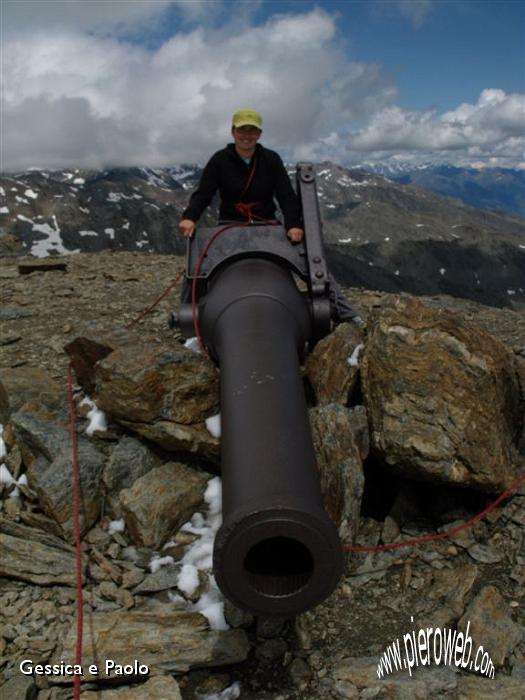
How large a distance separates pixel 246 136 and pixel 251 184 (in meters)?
0.85

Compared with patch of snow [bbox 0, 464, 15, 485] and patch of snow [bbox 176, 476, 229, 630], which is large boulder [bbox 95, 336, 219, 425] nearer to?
patch of snow [bbox 176, 476, 229, 630]

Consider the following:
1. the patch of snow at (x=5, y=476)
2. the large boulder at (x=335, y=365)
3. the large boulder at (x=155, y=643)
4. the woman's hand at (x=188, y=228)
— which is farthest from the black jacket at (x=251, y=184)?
the large boulder at (x=155, y=643)

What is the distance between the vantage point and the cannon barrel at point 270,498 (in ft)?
10.6

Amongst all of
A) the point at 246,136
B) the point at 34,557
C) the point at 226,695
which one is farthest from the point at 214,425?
the point at 246,136

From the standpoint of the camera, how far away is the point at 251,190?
8.65 meters

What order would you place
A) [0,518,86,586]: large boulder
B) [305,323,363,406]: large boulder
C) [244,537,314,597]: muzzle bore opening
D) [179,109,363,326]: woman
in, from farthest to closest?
[179,109,363,326]: woman < [305,323,363,406]: large boulder < [0,518,86,586]: large boulder < [244,537,314,597]: muzzle bore opening

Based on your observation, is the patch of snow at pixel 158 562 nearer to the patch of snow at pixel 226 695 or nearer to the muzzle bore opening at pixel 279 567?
the patch of snow at pixel 226 695

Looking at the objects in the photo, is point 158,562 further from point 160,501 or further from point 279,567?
point 279,567

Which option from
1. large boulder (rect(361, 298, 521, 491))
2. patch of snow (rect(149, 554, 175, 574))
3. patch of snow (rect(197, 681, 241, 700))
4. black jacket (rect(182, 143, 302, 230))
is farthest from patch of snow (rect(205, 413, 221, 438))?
black jacket (rect(182, 143, 302, 230))

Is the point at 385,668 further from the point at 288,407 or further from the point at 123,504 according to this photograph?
the point at 123,504

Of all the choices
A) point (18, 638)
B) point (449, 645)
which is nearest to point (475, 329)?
point (449, 645)

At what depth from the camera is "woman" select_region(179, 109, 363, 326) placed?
8406 millimetres

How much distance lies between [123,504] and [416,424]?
3.25 metres

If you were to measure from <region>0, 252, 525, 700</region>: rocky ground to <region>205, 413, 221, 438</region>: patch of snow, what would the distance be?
442 millimetres
